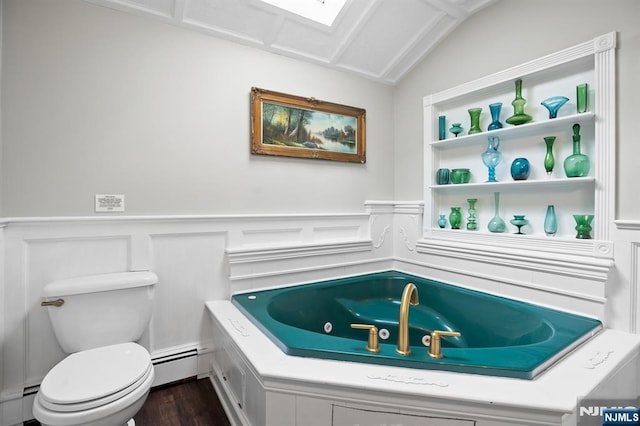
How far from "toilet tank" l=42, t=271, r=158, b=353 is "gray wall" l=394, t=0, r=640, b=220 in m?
2.20

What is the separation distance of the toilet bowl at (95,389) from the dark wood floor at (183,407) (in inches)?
17.7

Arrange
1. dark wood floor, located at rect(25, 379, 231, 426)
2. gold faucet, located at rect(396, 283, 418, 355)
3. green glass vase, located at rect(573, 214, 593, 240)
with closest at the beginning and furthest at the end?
gold faucet, located at rect(396, 283, 418, 355), dark wood floor, located at rect(25, 379, 231, 426), green glass vase, located at rect(573, 214, 593, 240)

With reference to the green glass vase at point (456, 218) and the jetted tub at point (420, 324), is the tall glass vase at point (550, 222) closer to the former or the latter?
the jetted tub at point (420, 324)

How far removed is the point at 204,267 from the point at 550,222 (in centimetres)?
224

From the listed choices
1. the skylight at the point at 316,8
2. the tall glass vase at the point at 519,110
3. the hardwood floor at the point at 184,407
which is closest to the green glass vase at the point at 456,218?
the tall glass vase at the point at 519,110

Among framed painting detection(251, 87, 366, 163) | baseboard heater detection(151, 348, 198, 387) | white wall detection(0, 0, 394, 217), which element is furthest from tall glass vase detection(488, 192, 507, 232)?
baseboard heater detection(151, 348, 198, 387)

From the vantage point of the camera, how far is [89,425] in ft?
3.71

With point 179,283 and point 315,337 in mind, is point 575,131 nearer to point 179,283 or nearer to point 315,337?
point 315,337

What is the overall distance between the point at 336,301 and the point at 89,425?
1520mm

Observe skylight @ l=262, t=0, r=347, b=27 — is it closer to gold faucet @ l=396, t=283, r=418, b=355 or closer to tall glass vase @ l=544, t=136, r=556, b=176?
tall glass vase @ l=544, t=136, r=556, b=176

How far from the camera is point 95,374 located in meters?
1.28

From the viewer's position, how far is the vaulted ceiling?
1888 mm

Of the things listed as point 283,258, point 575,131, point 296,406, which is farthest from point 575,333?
point 283,258

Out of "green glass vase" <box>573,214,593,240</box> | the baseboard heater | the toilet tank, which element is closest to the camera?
the toilet tank
